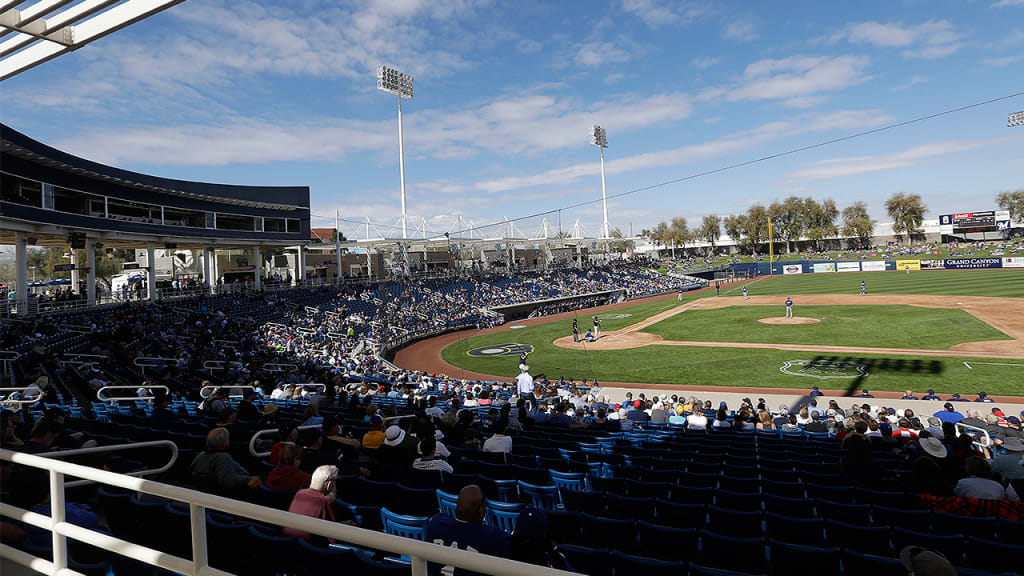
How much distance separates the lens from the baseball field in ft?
75.2

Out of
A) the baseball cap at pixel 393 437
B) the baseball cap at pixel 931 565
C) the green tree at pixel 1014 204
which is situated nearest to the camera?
the baseball cap at pixel 931 565

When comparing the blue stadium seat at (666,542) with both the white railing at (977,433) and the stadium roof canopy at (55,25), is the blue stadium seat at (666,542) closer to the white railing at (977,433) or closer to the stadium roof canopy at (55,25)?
the stadium roof canopy at (55,25)

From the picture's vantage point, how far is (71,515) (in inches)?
151

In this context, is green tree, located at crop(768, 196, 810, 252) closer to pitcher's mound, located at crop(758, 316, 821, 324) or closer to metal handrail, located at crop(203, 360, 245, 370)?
pitcher's mound, located at crop(758, 316, 821, 324)

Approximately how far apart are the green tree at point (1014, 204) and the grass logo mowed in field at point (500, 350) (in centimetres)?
13944

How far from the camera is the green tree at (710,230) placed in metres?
138

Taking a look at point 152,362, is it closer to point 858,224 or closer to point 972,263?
point 972,263

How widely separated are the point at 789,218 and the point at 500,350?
114 meters

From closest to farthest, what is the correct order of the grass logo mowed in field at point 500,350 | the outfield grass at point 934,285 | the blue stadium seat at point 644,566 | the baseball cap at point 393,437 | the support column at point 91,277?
the blue stadium seat at point 644,566 → the baseball cap at point 393,437 → the support column at point 91,277 → the grass logo mowed in field at point 500,350 → the outfield grass at point 934,285

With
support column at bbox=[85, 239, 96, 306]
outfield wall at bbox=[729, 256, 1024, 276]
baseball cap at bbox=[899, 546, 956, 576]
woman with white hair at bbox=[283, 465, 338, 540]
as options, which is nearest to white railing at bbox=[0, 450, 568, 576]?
woman with white hair at bbox=[283, 465, 338, 540]

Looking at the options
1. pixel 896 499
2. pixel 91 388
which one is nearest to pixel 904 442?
pixel 896 499

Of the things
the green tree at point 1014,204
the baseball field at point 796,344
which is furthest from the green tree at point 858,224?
the baseball field at point 796,344

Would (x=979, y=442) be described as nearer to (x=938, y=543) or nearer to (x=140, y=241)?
(x=938, y=543)

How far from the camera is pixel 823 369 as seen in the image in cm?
2400
